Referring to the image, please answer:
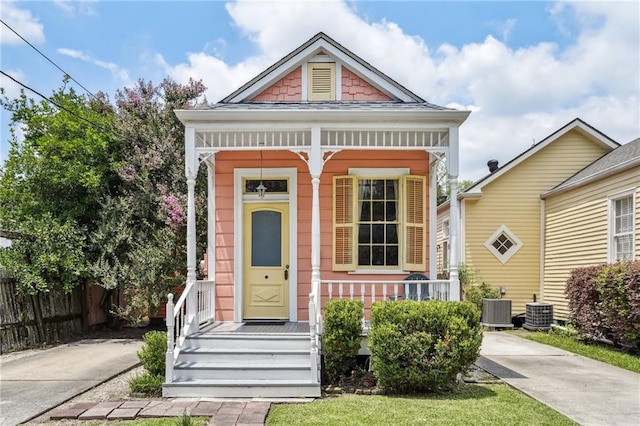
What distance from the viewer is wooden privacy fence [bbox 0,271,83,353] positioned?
9.10m

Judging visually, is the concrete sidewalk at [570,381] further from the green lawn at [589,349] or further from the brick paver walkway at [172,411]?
the brick paver walkway at [172,411]

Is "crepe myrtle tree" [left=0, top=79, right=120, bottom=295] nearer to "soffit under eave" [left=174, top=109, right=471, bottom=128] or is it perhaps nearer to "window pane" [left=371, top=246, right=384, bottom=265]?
"soffit under eave" [left=174, top=109, right=471, bottom=128]

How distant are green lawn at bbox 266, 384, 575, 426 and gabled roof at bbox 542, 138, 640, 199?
6613mm

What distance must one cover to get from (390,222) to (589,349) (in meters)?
5.07

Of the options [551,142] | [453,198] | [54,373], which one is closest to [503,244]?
[551,142]

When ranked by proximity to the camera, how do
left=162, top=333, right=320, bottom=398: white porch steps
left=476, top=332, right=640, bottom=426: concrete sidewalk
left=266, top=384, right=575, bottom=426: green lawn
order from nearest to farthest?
left=266, top=384, right=575, bottom=426: green lawn < left=476, top=332, right=640, bottom=426: concrete sidewalk < left=162, top=333, right=320, bottom=398: white porch steps

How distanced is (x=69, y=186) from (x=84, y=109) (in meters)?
1.94

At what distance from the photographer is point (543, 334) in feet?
39.1

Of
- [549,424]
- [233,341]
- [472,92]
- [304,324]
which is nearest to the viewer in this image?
[549,424]

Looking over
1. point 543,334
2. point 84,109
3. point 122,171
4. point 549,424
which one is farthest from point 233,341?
point 543,334

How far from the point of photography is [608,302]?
907cm

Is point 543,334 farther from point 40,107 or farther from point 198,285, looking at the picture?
point 40,107

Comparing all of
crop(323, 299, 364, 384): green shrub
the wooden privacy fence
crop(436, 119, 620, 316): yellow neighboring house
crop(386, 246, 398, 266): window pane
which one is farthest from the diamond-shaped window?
the wooden privacy fence

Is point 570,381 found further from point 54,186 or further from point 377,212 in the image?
point 54,186
